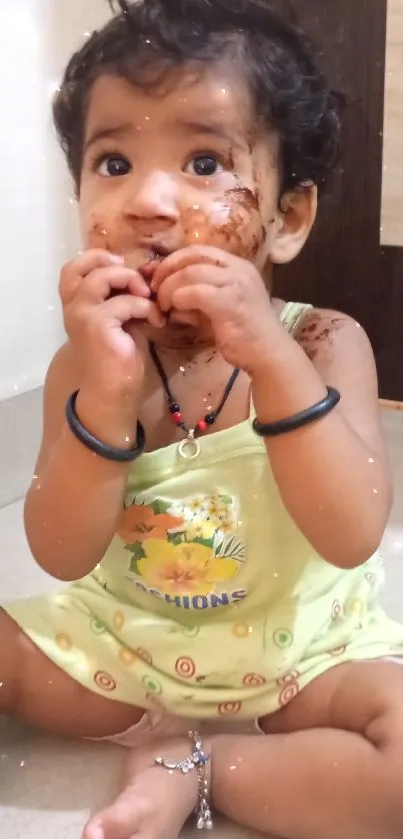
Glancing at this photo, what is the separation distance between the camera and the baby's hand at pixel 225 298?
49cm

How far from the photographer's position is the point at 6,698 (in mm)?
611

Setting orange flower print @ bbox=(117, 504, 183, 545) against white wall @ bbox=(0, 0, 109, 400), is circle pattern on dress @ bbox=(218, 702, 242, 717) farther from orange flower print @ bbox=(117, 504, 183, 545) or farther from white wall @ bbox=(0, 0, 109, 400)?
white wall @ bbox=(0, 0, 109, 400)

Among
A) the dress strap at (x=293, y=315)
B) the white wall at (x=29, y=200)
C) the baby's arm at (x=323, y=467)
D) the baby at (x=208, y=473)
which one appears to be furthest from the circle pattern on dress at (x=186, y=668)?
the white wall at (x=29, y=200)

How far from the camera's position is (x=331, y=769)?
20.4 inches

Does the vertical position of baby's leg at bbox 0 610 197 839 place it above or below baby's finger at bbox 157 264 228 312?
below

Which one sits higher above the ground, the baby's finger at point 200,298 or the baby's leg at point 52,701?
the baby's finger at point 200,298

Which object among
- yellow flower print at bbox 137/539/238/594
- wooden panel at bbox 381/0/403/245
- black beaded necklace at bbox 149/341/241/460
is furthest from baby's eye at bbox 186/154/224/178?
wooden panel at bbox 381/0/403/245

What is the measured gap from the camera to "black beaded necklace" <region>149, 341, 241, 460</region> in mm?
580

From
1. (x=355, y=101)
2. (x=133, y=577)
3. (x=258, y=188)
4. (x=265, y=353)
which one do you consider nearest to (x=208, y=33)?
(x=258, y=188)

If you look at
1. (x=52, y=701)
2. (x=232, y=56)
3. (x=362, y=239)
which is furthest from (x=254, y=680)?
(x=362, y=239)

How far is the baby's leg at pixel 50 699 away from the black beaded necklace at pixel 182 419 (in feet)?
0.52

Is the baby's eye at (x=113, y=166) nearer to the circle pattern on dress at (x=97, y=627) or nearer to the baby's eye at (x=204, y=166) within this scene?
the baby's eye at (x=204, y=166)

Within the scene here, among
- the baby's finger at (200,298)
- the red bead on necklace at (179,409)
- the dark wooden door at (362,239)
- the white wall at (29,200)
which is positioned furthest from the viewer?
the dark wooden door at (362,239)

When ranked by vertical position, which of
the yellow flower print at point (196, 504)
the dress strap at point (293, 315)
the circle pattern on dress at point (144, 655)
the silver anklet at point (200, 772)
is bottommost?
the silver anklet at point (200, 772)
